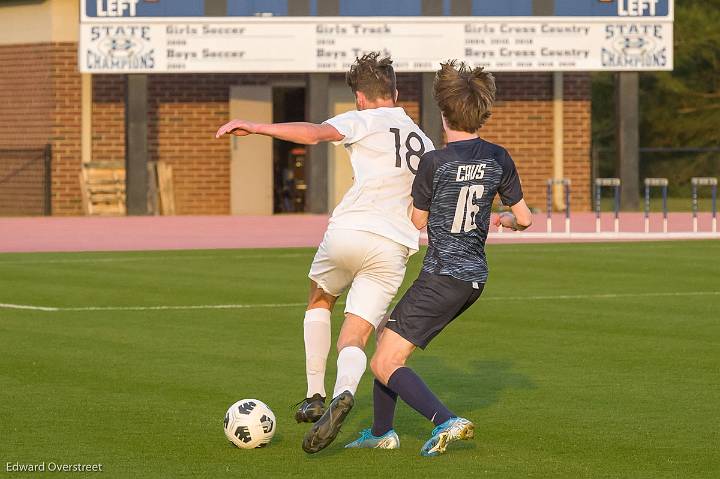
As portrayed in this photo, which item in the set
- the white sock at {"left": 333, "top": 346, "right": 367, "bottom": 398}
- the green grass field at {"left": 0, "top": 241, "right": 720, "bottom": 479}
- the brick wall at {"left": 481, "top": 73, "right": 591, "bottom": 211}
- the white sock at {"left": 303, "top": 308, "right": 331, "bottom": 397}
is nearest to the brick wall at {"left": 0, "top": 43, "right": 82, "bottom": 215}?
the brick wall at {"left": 481, "top": 73, "right": 591, "bottom": 211}

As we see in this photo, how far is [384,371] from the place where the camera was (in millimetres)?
8070

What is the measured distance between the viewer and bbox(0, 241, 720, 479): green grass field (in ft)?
27.3

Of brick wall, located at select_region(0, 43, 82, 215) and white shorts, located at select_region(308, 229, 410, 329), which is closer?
white shorts, located at select_region(308, 229, 410, 329)

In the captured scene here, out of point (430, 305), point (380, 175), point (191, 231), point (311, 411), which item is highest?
point (380, 175)

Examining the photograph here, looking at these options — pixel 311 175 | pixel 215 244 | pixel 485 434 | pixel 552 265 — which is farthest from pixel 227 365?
pixel 311 175

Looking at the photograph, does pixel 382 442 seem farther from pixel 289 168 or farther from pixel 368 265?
pixel 289 168

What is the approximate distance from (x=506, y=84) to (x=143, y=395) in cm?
2905

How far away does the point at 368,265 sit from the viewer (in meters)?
8.46

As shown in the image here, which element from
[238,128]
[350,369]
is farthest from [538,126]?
[238,128]

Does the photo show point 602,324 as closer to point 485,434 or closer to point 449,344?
point 449,344

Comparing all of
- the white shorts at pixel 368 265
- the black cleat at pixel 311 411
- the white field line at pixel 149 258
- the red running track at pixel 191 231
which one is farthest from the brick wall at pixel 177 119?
the white shorts at pixel 368 265

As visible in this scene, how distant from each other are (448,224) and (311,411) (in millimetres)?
1355

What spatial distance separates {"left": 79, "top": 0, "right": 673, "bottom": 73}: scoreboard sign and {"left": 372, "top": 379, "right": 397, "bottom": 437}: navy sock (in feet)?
91.0

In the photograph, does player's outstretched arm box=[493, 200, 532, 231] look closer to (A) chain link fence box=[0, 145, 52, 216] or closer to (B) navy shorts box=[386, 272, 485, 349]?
(B) navy shorts box=[386, 272, 485, 349]
